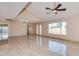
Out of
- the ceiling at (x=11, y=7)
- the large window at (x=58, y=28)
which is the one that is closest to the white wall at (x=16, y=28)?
the large window at (x=58, y=28)

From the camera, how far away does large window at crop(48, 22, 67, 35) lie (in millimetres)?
12899

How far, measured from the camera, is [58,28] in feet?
47.1

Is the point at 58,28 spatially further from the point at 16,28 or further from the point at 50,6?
the point at 16,28

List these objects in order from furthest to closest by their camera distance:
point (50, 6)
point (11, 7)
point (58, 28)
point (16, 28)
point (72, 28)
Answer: point (16, 28)
point (58, 28)
point (72, 28)
point (50, 6)
point (11, 7)

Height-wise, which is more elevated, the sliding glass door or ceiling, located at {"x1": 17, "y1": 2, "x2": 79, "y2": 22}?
ceiling, located at {"x1": 17, "y1": 2, "x2": 79, "y2": 22}

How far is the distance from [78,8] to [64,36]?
13.6 feet

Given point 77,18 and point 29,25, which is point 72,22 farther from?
point 29,25

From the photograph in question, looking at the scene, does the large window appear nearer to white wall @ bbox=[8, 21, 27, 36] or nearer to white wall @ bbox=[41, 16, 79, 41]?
white wall @ bbox=[41, 16, 79, 41]

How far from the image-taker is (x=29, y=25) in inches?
971

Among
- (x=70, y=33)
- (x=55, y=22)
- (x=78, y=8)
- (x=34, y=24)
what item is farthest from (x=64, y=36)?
(x=34, y=24)

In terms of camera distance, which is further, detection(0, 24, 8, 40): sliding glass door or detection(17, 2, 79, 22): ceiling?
detection(0, 24, 8, 40): sliding glass door

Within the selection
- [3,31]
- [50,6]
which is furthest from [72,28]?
[3,31]

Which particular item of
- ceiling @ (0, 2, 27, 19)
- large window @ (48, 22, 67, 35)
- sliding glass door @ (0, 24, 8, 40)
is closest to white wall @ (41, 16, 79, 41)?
large window @ (48, 22, 67, 35)

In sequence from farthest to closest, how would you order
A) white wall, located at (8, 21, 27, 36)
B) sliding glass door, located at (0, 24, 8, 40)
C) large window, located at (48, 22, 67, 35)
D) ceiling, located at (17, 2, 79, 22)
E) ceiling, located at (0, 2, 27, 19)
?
white wall, located at (8, 21, 27, 36), sliding glass door, located at (0, 24, 8, 40), large window, located at (48, 22, 67, 35), ceiling, located at (17, 2, 79, 22), ceiling, located at (0, 2, 27, 19)
